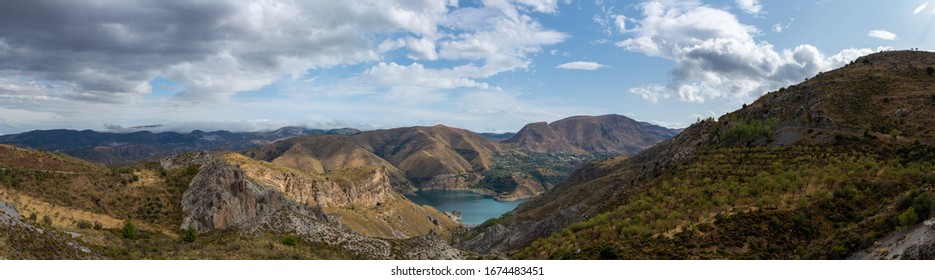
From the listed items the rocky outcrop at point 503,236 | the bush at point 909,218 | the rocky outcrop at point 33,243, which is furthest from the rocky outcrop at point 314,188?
the bush at point 909,218

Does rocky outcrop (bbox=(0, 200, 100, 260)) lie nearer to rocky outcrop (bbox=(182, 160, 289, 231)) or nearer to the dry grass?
rocky outcrop (bbox=(182, 160, 289, 231))

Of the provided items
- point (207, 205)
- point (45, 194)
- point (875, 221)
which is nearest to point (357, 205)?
point (207, 205)

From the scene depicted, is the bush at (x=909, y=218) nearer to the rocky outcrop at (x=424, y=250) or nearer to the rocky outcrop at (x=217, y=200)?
the rocky outcrop at (x=424, y=250)

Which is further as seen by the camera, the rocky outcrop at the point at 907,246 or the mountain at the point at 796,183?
the mountain at the point at 796,183

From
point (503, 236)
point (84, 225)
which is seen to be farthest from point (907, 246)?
point (503, 236)

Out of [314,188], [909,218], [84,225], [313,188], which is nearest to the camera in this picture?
[909,218]

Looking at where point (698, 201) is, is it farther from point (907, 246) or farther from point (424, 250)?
point (424, 250)

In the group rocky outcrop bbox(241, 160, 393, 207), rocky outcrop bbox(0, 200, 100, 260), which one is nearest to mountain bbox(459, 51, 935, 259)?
rocky outcrop bbox(0, 200, 100, 260)
